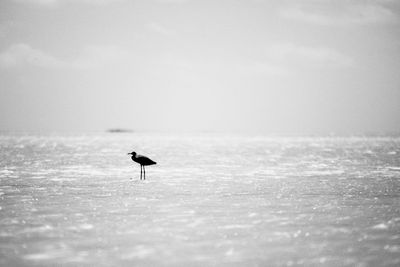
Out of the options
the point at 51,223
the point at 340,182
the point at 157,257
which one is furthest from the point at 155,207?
the point at 340,182

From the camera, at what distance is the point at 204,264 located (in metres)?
8.47

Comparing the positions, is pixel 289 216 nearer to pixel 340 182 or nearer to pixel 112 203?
pixel 112 203

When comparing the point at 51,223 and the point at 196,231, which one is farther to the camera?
the point at 51,223

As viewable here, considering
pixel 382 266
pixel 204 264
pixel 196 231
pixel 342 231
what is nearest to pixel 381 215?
pixel 342 231

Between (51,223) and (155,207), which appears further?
(155,207)

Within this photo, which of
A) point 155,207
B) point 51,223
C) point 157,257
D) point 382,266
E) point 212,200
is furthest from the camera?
point 212,200

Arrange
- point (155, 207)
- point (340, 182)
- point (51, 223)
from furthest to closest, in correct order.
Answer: point (340, 182)
point (155, 207)
point (51, 223)

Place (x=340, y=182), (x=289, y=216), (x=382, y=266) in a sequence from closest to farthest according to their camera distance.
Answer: (x=382, y=266)
(x=289, y=216)
(x=340, y=182)

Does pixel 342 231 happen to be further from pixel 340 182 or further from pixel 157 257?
pixel 340 182

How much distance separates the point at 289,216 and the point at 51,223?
21.4 feet

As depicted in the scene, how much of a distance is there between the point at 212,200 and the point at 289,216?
11.3 ft

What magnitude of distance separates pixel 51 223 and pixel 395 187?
14300 millimetres

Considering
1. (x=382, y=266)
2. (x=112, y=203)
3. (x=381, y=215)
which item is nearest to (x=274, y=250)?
(x=382, y=266)

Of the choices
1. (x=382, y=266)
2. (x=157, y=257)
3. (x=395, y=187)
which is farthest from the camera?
(x=395, y=187)
